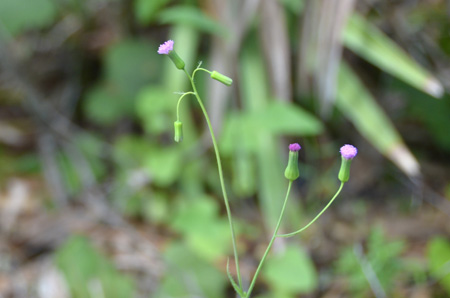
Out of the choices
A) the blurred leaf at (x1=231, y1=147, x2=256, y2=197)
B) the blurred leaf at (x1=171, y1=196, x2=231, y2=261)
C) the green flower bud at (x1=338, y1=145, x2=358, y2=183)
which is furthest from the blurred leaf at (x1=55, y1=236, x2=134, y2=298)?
the green flower bud at (x1=338, y1=145, x2=358, y2=183)

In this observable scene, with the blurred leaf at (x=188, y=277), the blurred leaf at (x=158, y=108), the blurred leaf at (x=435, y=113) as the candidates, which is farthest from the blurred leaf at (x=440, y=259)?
the blurred leaf at (x=158, y=108)

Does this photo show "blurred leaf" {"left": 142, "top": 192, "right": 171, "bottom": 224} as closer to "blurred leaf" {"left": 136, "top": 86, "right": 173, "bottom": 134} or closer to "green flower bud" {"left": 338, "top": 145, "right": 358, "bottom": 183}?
"blurred leaf" {"left": 136, "top": 86, "right": 173, "bottom": 134}

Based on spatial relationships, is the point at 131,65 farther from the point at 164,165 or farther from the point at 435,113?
the point at 435,113

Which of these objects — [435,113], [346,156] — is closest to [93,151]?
[435,113]

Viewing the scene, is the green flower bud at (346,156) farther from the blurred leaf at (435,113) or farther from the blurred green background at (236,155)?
the blurred leaf at (435,113)

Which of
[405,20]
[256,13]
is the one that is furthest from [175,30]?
[405,20]

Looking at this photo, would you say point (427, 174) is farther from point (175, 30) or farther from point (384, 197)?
point (175, 30)

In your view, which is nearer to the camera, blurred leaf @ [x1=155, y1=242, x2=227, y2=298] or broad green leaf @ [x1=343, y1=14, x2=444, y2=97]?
blurred leaf @ [x1=155, y1=242, x2=227, y2=298]
